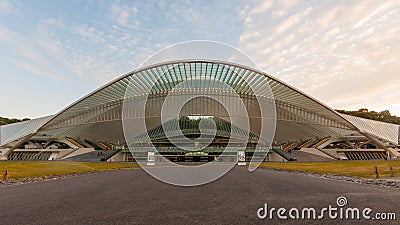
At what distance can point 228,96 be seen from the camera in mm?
80812

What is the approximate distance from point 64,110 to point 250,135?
151ft

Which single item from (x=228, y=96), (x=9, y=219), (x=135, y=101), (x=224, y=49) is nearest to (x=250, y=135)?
(x=228, y=96)

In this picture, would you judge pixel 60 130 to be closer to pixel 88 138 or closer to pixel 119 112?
pixel 88 138
